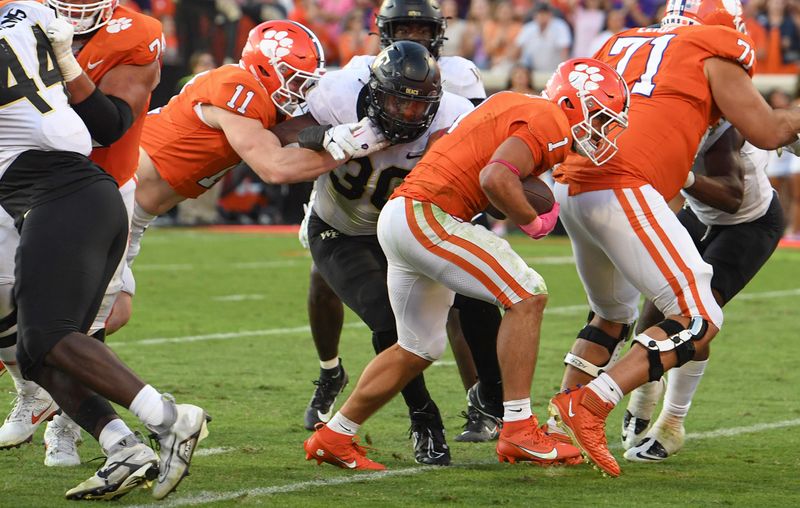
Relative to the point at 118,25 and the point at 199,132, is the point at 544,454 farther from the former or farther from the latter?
the point at 118,25

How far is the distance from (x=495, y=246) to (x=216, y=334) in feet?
12.7

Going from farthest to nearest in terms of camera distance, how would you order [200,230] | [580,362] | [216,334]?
[200,230], [216,334], [580,362]

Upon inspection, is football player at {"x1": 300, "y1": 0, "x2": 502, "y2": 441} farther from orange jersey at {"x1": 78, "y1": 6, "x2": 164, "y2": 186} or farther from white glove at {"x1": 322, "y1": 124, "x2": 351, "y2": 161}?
orange jersey at {"x1": 78, "y1": 6, "x2": 164, "y2": 186}

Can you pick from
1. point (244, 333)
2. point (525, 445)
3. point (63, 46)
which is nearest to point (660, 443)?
point (525, 445)

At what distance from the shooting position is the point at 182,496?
167 inches

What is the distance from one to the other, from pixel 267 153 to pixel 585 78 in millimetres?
1196

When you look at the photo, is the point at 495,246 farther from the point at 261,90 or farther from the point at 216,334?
the point at 216,334

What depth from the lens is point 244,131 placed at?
200 inches

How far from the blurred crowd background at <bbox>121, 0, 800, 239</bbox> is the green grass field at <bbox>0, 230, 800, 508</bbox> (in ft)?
15.8

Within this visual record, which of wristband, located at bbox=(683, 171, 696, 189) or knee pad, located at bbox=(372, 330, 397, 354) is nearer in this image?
knee pad, located at bbox=(372, 330, 397, 354)

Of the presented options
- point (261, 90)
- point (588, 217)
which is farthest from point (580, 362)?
point (261, 90)

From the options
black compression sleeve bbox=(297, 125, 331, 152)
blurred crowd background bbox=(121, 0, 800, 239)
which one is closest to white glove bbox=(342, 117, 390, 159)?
black compression sleeve bbox=(297, 125, 331, 152)

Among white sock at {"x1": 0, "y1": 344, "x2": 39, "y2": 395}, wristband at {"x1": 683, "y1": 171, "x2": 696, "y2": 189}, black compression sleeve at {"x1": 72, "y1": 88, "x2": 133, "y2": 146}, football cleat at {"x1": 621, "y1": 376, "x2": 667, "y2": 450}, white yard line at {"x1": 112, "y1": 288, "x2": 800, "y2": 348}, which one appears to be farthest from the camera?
white yard line at {"x1": 112, "y1": 288, "x2": 800, "y2": 348}

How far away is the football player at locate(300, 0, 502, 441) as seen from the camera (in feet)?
17.8
